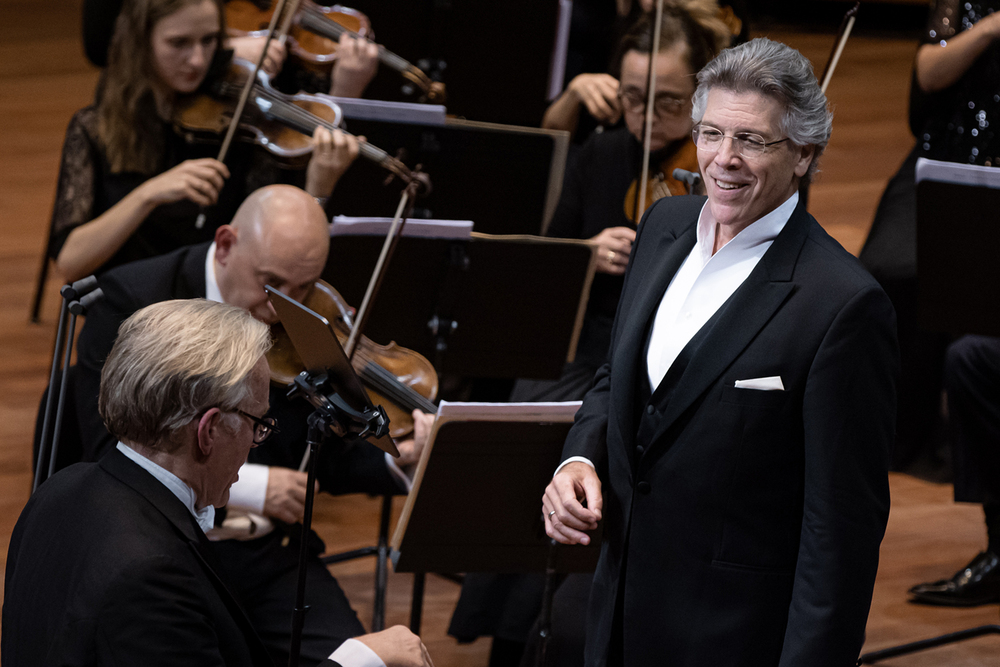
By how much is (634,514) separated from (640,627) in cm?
16

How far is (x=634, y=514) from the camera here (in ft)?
5.31

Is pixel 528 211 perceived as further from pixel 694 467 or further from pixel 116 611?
pixel 116 611

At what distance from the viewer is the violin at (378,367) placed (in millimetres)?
2256

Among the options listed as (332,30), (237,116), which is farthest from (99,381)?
(332,30)

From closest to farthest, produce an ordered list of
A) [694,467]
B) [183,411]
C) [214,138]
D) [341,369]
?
[183,411], [694,467], [341,369], [214,138]

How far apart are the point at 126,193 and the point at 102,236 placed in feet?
0.61

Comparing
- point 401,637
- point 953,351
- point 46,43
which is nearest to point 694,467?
point 401,637

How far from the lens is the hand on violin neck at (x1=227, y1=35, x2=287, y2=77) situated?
3.11 metres

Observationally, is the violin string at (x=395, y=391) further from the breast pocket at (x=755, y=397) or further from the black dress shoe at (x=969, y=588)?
the black dress shoe at (x=969, y=588)

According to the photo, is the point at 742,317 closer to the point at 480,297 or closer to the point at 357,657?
the point at 357,657

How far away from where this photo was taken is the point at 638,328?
161 centimetres

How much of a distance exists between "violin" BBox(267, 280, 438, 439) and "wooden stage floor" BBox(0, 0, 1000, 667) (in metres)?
0.71

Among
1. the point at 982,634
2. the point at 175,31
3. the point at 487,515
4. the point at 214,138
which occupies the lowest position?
the point at 982,634

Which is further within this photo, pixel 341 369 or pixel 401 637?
pixel 341 369
